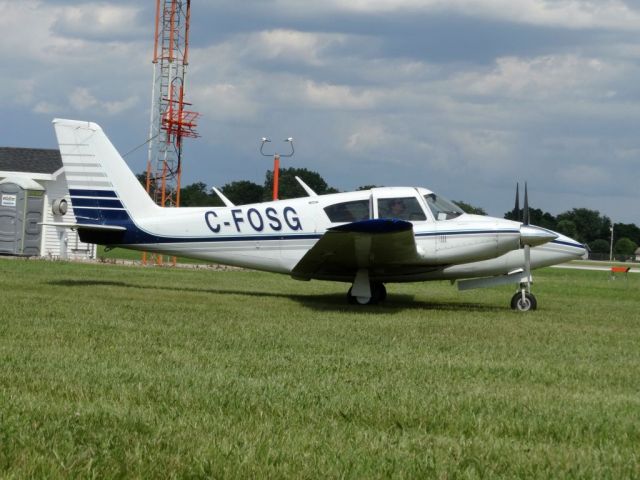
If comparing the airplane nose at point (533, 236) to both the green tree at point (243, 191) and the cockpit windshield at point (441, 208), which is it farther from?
the green tree at point (243, 191)

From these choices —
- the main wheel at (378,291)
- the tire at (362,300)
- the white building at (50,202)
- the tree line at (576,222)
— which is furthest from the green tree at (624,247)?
the tire at (362,300)

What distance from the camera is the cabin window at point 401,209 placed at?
13500 millimetres

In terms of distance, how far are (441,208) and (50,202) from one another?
21.9 meters

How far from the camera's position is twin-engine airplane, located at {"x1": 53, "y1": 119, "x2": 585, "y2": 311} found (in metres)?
13.3

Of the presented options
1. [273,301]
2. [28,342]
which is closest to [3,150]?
[273,301]

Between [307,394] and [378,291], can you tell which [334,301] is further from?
[307,394]

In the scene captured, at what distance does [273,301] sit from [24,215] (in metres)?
17.5

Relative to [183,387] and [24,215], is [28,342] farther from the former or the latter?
[24,215]

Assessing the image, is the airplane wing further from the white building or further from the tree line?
the tree line

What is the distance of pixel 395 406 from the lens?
5.27m

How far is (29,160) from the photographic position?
35.1m

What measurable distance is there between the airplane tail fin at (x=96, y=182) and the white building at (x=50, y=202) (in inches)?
547

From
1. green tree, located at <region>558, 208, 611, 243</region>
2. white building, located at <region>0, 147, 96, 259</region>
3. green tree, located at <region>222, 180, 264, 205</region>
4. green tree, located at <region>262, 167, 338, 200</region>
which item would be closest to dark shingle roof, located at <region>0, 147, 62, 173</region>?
white building, located at <region>0, 147, 96, 259</region>

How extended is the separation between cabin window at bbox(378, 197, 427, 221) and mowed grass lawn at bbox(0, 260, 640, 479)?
226cm
